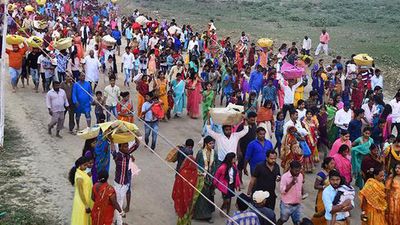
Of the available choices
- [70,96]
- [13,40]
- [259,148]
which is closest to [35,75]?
[13,40]

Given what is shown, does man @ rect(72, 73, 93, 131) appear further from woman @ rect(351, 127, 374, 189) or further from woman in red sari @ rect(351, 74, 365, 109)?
woman in red sari @ rect(351, 74, 365, 109)

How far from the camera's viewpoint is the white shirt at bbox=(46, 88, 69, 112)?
42.0 feet

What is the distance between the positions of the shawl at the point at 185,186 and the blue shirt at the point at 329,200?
2038 mm

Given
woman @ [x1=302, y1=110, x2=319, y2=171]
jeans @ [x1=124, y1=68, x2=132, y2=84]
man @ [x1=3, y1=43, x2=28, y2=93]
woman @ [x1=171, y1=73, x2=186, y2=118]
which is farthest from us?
jeans @ [x1=124, y1=68, x2=132, y2=84]

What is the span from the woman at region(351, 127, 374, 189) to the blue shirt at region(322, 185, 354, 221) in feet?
9.64

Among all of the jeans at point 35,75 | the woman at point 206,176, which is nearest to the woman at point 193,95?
the jeans at point 35,75

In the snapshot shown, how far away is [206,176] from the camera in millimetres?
9164

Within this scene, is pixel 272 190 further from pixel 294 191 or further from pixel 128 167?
pixel 128 167

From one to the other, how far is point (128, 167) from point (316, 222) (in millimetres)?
2867

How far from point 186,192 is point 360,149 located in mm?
3542


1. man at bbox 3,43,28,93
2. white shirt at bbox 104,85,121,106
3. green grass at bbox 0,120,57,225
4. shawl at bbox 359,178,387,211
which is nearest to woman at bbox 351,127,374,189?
shawl at bbox 359,178,387,211

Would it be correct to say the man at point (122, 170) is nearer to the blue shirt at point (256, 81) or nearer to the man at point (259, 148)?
the man at point (259, 148)

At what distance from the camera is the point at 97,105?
42.5 feet

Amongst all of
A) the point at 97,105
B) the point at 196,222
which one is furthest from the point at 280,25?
the point at 196,222
